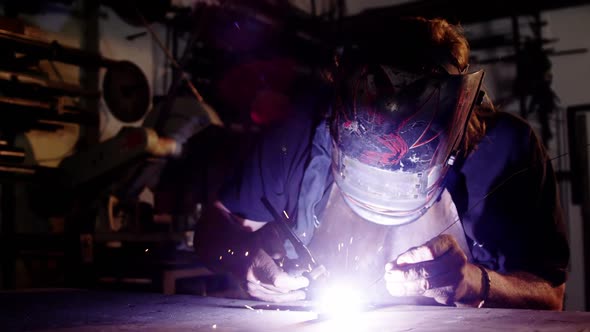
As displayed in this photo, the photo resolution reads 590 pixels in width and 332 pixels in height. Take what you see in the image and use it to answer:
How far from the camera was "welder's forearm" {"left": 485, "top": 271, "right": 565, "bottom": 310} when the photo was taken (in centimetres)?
163

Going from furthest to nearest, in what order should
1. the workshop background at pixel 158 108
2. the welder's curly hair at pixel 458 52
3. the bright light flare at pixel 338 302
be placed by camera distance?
the workshop background at pixel 158 108 → the welder's curly hair at pixel 458 52 → the bright light flare at pixel 338 302

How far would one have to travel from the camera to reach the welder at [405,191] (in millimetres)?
1560

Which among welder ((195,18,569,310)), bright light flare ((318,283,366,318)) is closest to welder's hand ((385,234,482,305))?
welder ((195,18,569,310))

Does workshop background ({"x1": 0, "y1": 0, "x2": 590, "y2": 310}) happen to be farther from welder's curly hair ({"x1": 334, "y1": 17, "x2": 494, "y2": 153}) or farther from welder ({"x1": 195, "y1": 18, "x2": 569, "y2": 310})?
welder ({"x1": 195, "y1": 18, "x2": 569, "y2": 310})

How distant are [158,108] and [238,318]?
2.28 metres

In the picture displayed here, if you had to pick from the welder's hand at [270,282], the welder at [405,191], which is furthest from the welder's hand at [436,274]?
the welder's hand at [270,282]

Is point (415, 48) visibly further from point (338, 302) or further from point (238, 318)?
point (238, 318)

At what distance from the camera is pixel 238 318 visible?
A: 4.30 ft

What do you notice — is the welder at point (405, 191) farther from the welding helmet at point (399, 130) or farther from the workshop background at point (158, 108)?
the workshop background at point (158, 108)

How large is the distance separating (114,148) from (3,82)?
2.00 feet

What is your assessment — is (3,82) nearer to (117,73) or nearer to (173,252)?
(117,73)

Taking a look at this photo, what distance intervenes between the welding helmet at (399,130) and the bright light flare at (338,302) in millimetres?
237

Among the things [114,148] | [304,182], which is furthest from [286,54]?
[304,182]

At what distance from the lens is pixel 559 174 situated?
521 cm
